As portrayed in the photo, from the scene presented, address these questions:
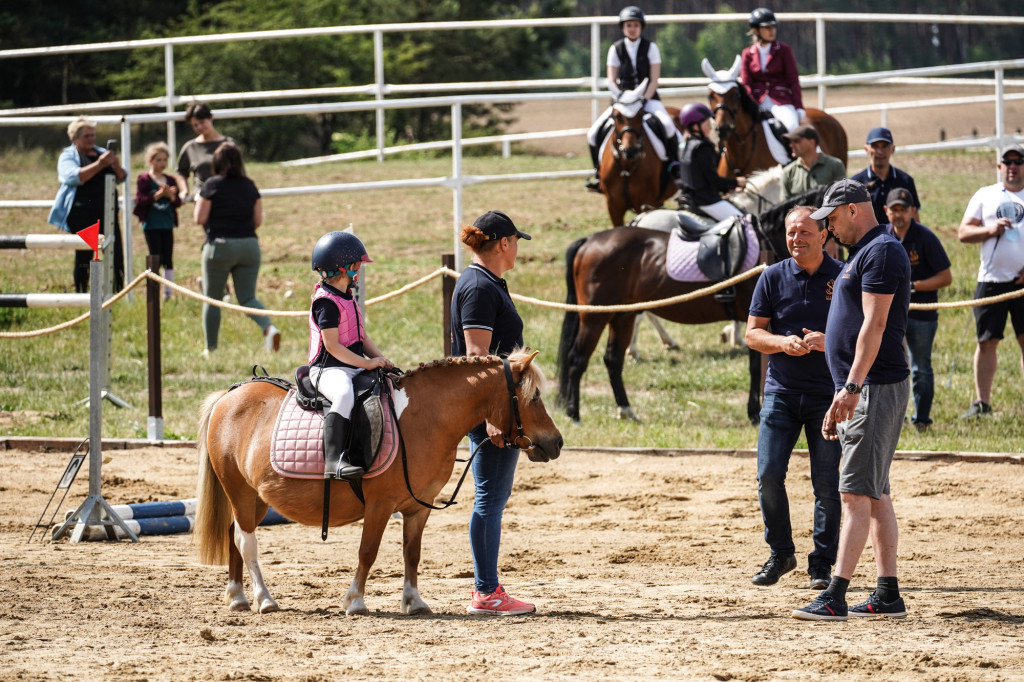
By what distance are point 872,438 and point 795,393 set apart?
2.86ft

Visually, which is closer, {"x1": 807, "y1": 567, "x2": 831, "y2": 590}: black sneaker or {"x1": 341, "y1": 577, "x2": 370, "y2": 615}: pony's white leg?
{"x1": 341, "y1": 577, "x2": 370, "y2": 615}: pony's white leg

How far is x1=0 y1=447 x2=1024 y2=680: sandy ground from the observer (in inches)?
219

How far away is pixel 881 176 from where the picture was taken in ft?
38.4

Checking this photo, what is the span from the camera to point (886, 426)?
6.29 meters

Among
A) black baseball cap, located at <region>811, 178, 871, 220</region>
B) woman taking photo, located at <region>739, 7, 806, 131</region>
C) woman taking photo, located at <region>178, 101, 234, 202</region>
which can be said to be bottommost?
black baseball cap, located at <region>811, 178, 871, 220</region>

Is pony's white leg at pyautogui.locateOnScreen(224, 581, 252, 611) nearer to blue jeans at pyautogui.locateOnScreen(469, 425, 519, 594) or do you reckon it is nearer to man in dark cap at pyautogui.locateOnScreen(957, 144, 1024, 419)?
blue jeans at pyautogui.locateOnScreen(469, 425, 519, 594)

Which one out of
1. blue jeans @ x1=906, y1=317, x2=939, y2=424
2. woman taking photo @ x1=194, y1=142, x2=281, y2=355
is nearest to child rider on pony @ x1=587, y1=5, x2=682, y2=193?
woman taking photo @ x1=194, y1=142, x2=281, y2=355

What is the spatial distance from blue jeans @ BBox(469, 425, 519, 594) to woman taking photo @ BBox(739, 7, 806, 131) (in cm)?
924

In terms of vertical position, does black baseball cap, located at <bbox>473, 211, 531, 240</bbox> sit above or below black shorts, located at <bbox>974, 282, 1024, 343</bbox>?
above

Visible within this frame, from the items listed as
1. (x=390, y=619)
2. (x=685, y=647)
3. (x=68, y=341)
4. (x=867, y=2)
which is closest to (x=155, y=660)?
(x=390, y=619)

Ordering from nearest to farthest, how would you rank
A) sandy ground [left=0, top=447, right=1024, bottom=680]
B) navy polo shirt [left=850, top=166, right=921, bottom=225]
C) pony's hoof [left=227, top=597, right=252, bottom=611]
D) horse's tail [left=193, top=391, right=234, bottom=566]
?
sandy ground [left=0, top=447, right=1024, bottom=680], pony's hoof [left=227, top=597, right=252, bottom=611], horse's tail [left=193, top=391, right=234, bottom=566], navy polo shirt [left=850, top=166, right=921, bottom=225]

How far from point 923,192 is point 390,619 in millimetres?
13903

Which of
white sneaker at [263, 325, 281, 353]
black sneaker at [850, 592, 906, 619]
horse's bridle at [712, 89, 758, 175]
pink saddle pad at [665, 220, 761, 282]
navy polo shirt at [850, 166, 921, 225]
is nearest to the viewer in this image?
black sneaker at [850, 592, 906, 619]

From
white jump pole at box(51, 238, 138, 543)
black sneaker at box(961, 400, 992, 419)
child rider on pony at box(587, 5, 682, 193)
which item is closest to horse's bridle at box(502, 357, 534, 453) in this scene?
white jump pole at box(51, 238, 138, 543)
